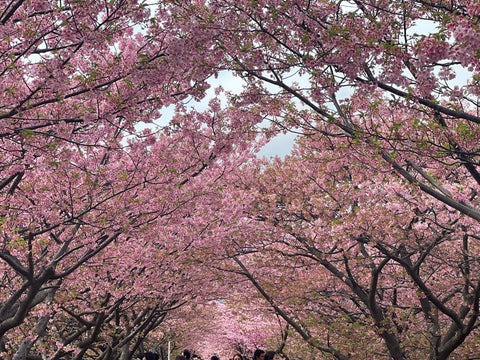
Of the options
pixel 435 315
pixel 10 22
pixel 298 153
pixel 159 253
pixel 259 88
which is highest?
pixel 298 153

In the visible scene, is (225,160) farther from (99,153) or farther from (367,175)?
(367,175)

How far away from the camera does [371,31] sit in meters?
4.69

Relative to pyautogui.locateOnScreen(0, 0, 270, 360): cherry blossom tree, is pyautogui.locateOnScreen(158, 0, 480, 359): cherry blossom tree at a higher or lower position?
higher

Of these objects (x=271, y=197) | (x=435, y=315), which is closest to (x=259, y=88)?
(x=271, y=197)

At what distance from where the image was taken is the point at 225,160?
9.64 meters

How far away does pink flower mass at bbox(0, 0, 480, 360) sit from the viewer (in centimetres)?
462

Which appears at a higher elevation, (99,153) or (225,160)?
(225,160)

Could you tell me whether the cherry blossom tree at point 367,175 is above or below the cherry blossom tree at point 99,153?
above

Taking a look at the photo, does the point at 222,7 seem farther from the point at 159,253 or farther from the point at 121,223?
the point at 159,253

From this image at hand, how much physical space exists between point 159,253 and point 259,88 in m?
5.13

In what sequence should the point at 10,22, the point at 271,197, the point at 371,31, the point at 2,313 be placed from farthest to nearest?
the point at 271,197
the point at 2,313
the point at 371,31
the point at 10,22

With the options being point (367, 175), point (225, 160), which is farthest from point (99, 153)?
point (367, 175)

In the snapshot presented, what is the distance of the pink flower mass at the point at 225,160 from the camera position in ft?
15.1

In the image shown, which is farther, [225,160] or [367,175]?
[367,175]
